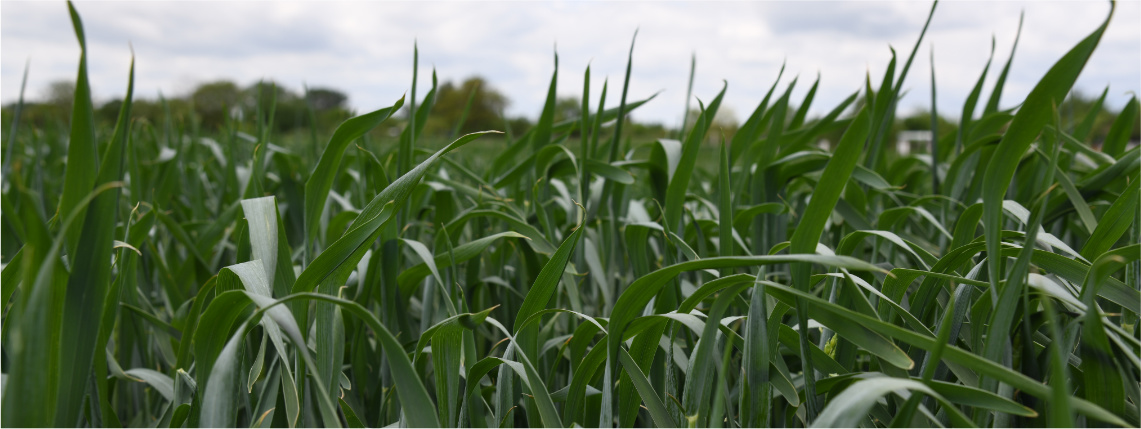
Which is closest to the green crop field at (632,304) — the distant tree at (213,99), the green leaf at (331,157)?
the green leaf at (331,157)

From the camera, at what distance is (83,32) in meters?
0.32

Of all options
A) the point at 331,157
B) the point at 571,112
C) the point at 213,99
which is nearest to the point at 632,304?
the point at 331,157

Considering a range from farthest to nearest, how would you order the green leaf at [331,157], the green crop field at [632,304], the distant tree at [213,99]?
the distant tree at [213,99], the green leaf at [331,157], the green crop field at [632,304]

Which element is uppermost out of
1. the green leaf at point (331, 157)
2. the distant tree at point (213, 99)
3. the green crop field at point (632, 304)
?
the distant tree at point (213, 99)

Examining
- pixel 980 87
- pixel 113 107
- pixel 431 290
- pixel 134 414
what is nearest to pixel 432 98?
pixel 431 290

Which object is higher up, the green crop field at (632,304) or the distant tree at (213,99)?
the distant tree at (213,99)

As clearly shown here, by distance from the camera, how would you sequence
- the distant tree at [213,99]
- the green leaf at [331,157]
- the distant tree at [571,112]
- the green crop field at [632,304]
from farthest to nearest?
the distant tree at [213,99] → the distant tree at [571,112] → the green leaf at [331,157] → the green crop field at [632,304]

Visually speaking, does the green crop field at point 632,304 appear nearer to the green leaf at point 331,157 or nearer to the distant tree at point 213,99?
the green leaf at point 331,157

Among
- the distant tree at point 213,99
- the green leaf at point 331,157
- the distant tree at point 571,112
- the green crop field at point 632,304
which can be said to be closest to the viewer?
the green crop field at point 632,304

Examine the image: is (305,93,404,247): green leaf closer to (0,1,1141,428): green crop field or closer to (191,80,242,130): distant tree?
(0,1,1141,428): green crop field

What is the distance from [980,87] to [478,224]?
81 cm

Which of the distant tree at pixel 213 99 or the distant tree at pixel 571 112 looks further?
the distant tree at pixel 213 99

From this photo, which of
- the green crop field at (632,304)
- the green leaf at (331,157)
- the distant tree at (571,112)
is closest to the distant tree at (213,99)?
the distant tree at (571,112)

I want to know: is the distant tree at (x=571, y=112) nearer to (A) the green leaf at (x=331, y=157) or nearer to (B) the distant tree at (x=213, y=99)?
(A) the green leaf at (x=331, y=157)
